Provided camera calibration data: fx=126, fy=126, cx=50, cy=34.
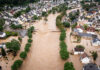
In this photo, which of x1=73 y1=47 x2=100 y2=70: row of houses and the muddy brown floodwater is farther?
the muddy brown floodwater

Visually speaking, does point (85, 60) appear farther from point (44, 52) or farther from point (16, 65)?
point (16, 65)

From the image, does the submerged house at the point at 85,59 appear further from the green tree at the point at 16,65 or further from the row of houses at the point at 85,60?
the green tree at the point at 16,65

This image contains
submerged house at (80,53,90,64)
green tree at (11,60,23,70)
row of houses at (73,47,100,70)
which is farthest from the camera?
submerged house at (80,53,90,64)

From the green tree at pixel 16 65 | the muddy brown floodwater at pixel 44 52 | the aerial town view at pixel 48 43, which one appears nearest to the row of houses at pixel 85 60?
the aerial town view at pixel 48 43

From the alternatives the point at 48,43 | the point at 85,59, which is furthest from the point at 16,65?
the point at 85,59

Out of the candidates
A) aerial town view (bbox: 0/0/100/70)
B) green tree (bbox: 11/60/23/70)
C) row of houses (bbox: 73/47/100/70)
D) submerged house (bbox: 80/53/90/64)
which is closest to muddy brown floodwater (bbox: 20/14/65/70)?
aerial town view (bbox: 0/0/100/70)

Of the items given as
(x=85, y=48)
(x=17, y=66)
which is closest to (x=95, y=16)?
(x=85, y=48)

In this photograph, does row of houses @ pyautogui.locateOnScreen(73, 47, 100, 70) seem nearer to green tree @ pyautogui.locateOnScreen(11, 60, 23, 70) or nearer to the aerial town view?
the aerial town view

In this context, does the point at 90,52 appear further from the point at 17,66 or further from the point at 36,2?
the point at 36,2
